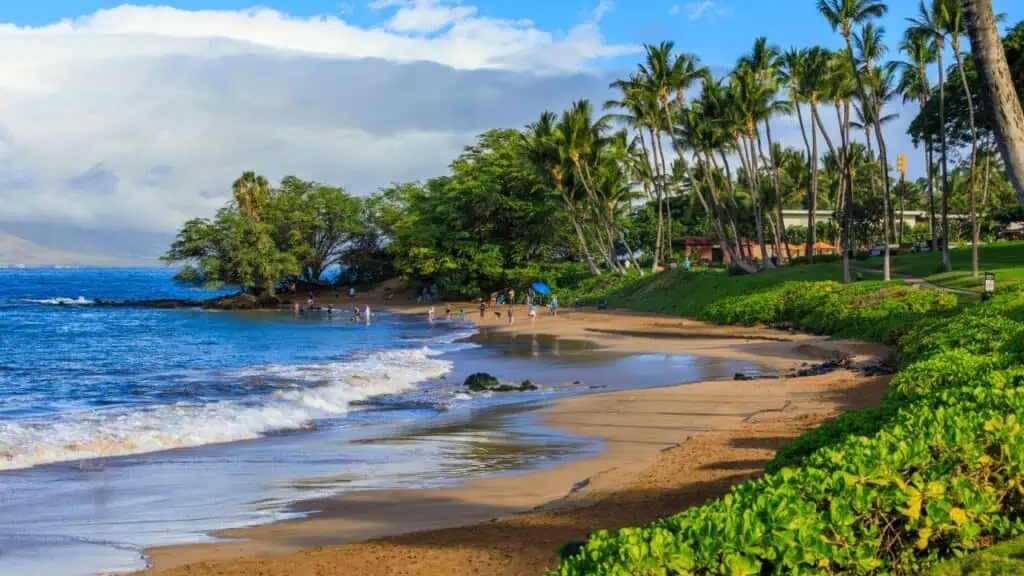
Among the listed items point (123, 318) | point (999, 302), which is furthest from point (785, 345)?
point (123, 318)

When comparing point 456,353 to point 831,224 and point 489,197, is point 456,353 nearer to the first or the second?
point 489,197

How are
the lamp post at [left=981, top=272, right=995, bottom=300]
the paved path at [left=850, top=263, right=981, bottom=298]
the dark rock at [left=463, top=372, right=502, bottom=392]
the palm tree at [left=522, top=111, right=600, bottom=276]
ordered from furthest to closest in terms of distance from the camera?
the palm tree at [left=522, top=111, right=600, bottom=276]
the paved path at [left=850, top=263, right=981, bottom=298]
the lamp post at [left=981, top=272, right=995, bottom=300]
the dark rock at [left=463, top=372, right=502, bottom=392]

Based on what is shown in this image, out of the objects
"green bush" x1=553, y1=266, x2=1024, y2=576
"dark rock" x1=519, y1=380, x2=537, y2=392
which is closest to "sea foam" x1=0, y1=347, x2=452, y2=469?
"dark rock" x1=519, y1=380, x2=537, y2=392

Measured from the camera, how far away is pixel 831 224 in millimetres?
71375

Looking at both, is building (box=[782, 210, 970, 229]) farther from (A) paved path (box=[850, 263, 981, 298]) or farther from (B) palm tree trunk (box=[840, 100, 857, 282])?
(A) paved path (box=[850, 263, 981, 298])

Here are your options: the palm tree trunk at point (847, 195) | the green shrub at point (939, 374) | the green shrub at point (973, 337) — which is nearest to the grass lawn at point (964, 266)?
the palm tree trunk at point (847, 195)

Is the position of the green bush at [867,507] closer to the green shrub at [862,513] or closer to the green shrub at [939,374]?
Result: the green shrub at [862,513]

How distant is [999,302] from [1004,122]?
54.6 ft

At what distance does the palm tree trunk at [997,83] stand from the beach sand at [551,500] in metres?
4.18

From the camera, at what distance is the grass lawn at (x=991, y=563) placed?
18.6 ft

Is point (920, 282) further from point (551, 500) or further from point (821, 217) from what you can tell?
point (821, 217)

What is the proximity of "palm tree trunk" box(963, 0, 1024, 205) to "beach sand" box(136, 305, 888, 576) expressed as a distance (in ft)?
13.7

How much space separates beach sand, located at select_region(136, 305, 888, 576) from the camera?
26.6 ft

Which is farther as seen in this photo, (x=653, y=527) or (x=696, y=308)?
(x=696, y=308)
